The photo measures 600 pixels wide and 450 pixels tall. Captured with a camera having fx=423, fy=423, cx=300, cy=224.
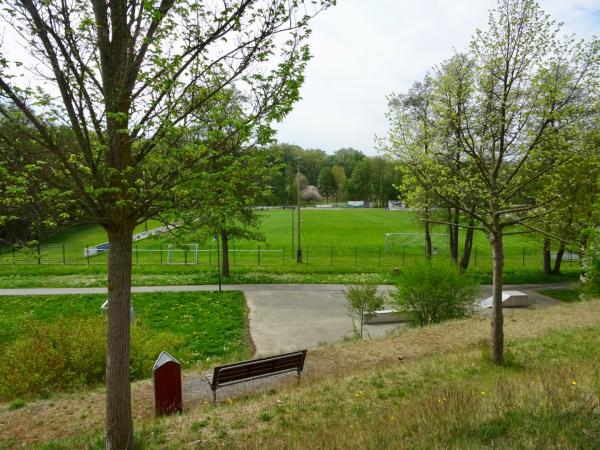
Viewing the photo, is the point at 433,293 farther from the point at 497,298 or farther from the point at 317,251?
the point at 317,251

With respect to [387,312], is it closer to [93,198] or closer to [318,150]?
[93,198]

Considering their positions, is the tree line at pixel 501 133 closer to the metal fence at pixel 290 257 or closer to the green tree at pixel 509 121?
the green tree at pixel 509 121

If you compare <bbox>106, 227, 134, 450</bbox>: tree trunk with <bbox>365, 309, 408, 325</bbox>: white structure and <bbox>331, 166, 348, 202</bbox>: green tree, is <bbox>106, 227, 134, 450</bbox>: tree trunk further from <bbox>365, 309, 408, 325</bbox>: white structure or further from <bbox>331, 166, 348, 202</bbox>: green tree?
<bbox>331, 166, 348, 202</bbox>: green tree

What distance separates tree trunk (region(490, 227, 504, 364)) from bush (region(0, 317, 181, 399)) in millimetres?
7951

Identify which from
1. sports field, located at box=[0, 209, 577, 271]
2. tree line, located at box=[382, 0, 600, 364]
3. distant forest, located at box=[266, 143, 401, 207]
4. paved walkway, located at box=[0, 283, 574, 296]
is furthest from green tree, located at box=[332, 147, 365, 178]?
tree line, located at box=[382, 0, 600, 364]

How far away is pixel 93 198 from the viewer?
4.61 metres

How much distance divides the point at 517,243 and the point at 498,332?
44298mm

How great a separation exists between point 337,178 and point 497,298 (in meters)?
137

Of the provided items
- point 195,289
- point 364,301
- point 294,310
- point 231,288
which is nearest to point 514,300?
point 364,301

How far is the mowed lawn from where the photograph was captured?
45.1 ft

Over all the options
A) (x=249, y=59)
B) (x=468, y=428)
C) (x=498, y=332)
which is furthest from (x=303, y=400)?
(x=249, y=59)

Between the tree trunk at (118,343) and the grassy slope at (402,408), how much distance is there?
0.49 metres

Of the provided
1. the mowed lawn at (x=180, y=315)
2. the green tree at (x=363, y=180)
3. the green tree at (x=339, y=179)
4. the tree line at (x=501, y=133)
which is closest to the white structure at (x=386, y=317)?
the mowed lawn at (x=180, y=315)

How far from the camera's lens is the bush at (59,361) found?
29.0ft
